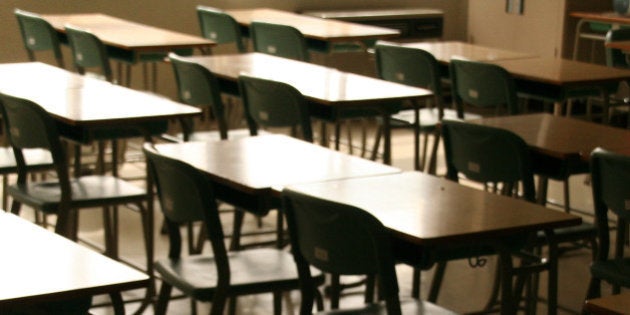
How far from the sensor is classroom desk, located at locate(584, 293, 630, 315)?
248cm

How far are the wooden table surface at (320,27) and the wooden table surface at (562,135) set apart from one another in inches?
106

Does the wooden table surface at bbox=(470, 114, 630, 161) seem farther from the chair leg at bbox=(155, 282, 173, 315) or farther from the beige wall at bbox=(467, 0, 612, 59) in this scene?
the beige wall at bbox=(467, 0, 612, 59)

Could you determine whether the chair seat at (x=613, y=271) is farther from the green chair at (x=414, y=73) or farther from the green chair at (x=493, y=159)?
the green chair at (x=414, y=73)

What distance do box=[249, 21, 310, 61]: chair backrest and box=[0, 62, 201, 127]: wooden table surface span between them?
1.65 metres

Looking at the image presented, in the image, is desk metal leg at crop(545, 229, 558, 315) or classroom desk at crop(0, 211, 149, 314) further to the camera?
desk metal leg at crop(545, 229, 558, 315)

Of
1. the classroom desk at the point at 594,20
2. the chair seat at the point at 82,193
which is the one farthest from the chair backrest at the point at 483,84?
the classroom desk at the point at 594,20

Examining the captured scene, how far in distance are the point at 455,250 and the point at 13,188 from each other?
2.27 metres

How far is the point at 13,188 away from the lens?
4910mm

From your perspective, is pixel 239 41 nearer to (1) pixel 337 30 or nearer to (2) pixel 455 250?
(1) pixel 337 30

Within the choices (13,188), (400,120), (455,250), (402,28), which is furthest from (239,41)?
(455,250)

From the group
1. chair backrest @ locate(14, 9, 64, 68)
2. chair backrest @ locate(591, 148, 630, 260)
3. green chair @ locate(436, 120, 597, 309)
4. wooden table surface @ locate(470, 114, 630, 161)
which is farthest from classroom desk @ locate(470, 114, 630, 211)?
chair backrest @ locate(14, 9, 64, 68)

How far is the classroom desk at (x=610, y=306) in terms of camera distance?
248 cm

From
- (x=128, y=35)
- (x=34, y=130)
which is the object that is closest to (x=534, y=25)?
(x=128, y=35)

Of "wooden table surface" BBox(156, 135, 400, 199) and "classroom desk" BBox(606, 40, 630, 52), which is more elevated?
"wooden table surface" BBox(156, 135, 400, 199)
